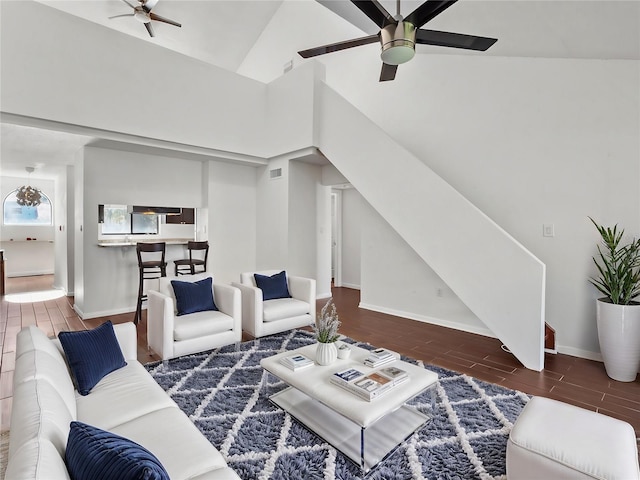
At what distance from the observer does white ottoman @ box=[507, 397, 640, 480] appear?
1406mm

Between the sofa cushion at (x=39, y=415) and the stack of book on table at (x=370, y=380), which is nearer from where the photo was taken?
the sofa cushion at (x=39, y=415)

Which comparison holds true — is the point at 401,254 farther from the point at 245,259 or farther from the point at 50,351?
the point at 50,351

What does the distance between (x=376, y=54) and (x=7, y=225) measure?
1007 cm

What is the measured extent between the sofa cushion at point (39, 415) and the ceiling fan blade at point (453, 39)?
10.6ft

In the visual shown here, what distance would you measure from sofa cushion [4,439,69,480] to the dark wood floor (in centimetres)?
195

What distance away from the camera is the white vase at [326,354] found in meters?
2.50

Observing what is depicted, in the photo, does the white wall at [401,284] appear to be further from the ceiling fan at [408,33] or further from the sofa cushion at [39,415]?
the sofa cushion at [39,415]

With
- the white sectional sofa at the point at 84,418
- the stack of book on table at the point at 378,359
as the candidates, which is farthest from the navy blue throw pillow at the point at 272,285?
the white sectional sofa at the point at 84,418

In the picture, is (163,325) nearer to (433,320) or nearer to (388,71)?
(388,71)

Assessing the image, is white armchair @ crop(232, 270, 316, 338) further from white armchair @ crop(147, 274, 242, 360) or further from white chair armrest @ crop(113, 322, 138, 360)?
A: white chair armrest @ crop(113, 322, 138, 360)

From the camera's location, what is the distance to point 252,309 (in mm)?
3771

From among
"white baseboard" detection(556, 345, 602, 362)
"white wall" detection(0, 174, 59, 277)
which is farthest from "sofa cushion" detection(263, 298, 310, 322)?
"white wall" detection(0, 174, 59, 277)

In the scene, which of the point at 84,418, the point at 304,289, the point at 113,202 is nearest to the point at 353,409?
the point at 84,418

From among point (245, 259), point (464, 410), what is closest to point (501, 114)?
point (464, 410)
